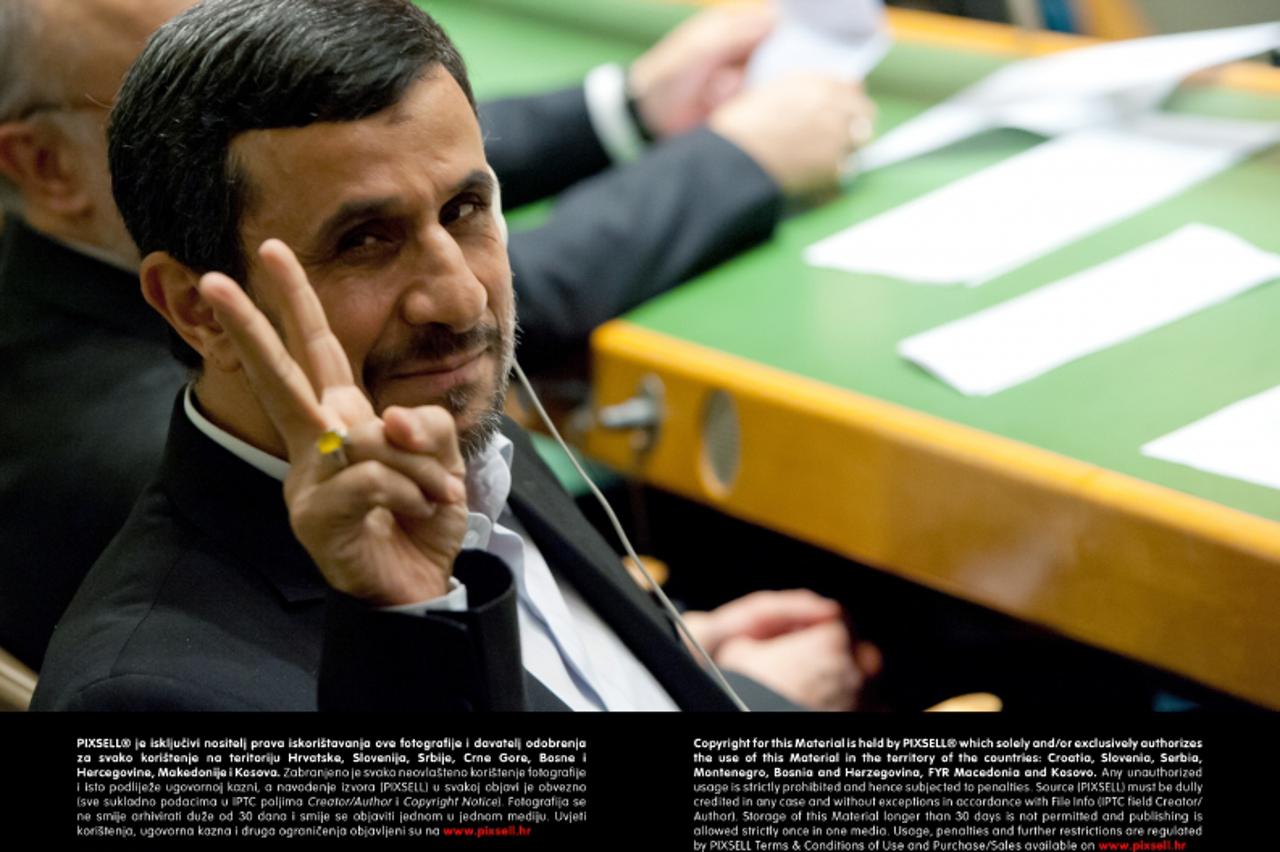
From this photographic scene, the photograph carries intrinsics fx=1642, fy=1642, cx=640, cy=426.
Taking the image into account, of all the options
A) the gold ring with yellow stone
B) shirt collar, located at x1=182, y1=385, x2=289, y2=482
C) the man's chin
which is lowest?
shirt collar, located at x1=182, y1=385, x2=289, y2=482

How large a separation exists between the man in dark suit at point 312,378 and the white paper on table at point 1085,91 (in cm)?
100

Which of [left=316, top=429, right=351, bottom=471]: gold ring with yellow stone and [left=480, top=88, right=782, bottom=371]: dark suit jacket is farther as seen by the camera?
[left=480, top=88, right=782, bottom=371]: dark suit jacket

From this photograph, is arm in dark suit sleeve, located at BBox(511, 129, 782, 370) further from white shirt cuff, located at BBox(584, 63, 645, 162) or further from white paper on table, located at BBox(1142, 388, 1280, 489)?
white paper on table, located at BBox(1142, 388, 1280, 489)

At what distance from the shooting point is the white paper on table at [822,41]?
2010 mm

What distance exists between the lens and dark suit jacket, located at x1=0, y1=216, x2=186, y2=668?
3.82ft

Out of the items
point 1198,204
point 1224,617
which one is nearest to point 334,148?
point 1224,617

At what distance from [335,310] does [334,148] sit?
0.31ft

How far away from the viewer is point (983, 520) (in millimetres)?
1258

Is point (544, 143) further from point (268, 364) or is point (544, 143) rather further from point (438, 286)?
point (268, 364)

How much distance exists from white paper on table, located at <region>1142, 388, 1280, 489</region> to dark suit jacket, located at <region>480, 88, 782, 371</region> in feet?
1.85

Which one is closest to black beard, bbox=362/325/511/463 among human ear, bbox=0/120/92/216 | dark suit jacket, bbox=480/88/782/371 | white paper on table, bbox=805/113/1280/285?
human ear, bbox=0/120/92/216

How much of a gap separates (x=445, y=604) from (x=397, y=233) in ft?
0.74

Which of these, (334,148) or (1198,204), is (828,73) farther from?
(334,148)

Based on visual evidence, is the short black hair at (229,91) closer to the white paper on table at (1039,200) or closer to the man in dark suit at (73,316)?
the man in dark suit at (73,316)
